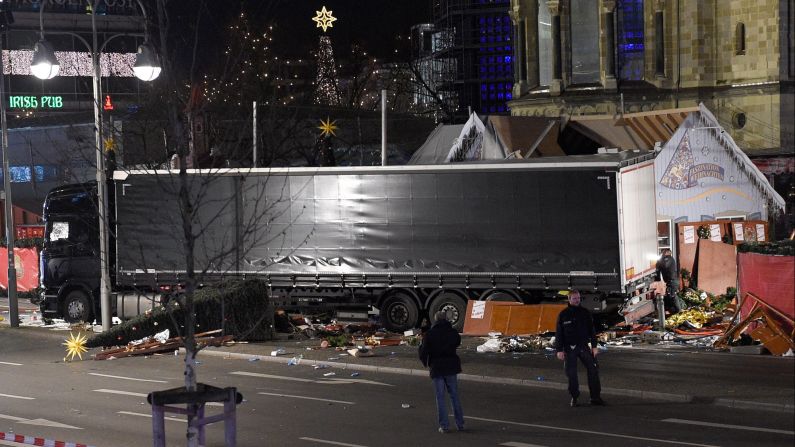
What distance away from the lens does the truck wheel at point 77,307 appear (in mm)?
31828

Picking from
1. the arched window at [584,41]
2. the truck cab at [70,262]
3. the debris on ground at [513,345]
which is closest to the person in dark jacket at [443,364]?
the debris on ground at [513,345]

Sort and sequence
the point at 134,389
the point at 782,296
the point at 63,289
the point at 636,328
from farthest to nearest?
the point at 63,289 → the point at 636,328 → the point at 782,296 → the point at 134,389

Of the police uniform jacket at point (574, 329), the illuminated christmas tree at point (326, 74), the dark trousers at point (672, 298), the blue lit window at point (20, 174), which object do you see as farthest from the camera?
the illuminated christmas tree at point (326, 74)

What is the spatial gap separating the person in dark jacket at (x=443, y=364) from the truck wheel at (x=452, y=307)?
1150cm

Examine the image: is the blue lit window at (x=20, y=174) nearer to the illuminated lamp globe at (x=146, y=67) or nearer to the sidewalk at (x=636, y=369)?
the sidewalk at (x=636, y=369)

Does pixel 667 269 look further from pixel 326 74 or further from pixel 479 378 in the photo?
pixel 326 74

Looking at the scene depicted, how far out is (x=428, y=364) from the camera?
51.3 feet

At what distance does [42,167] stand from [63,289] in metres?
23.4

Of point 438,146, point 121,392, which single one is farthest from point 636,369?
point 438,146

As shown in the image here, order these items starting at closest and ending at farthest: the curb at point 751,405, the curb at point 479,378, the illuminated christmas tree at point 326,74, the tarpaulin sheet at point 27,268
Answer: the curb at point 751,405, the curb at point 479,378, the tarpaulin sheet at point 27,268, the illuminated christmas tree at point 326,74

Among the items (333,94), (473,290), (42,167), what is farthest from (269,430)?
(333,94)

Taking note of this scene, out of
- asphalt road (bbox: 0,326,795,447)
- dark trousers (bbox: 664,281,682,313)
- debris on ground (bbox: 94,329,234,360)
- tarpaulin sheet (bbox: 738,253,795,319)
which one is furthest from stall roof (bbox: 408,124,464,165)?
asphalt road (bbox: 0,326,795,447)

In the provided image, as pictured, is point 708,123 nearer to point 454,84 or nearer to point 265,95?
point 265,95

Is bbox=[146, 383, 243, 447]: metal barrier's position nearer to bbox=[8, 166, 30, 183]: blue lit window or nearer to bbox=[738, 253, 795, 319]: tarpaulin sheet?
bbox=[738, 253, 795, 319]: tarpaulin sheet
